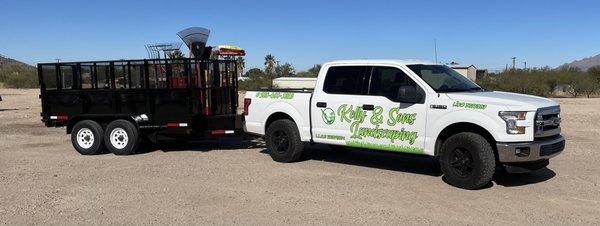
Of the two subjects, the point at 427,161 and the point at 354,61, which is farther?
the point at 427,161

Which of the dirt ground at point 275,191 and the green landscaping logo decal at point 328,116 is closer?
the dirt ground at point 275,191

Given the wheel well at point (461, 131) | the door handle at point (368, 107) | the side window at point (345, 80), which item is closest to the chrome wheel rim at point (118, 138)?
the side window at point (345, 80)

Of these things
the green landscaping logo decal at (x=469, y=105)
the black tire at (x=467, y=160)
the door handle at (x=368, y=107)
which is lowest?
the black tire at (x=467, y=160)

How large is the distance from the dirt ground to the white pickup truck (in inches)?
17.3

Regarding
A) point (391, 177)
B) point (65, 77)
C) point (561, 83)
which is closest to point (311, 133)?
point (391, 177)

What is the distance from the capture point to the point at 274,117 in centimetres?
1060

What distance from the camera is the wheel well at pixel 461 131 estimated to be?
7.95 m

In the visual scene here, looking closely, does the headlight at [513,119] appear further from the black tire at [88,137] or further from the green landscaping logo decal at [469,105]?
→ the black tire at [88,137]

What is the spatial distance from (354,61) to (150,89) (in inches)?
171

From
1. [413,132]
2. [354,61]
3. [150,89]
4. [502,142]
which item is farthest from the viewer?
[150,89]

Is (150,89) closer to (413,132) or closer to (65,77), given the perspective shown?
(65,77)

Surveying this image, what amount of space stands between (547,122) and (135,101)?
770 cm

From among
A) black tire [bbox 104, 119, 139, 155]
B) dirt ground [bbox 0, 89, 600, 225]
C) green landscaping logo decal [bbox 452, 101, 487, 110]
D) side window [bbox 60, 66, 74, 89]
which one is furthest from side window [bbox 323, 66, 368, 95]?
side window [bbox 60, 66, 74, 89]

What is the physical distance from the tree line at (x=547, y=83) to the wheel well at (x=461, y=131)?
122 feet
